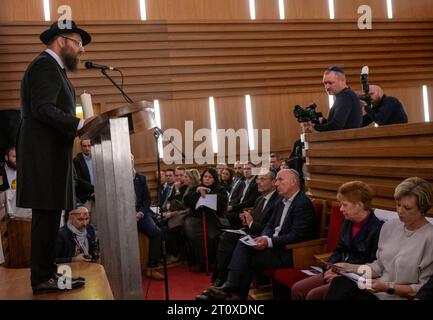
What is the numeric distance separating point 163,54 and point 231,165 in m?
2.20

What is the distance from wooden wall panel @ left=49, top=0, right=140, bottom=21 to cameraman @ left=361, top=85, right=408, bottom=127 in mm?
4779

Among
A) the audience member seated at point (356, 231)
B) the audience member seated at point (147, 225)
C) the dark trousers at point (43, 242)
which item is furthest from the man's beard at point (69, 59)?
the audience member seated at point (147, 225)

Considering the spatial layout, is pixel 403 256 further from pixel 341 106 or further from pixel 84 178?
pixel 84 178

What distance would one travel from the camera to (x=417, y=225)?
2186 millimetres

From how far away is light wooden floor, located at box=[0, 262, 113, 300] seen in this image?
6.18 ft

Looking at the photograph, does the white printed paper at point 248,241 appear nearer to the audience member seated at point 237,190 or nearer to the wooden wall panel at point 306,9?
the audience member seated at point 237,190

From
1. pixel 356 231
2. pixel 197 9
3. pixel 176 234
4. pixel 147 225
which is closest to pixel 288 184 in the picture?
pixel 356 231

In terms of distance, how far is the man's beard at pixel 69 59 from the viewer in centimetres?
200

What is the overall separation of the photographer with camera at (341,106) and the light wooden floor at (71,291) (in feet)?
7.22

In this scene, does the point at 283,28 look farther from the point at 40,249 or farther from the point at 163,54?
the point at 40,249

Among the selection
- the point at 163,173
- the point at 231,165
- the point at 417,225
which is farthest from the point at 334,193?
the point at 231,165

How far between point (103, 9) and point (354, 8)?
181 inches

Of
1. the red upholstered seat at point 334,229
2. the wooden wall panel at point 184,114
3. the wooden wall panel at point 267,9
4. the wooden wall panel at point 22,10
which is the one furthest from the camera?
the wooden wall panel at point 267,9

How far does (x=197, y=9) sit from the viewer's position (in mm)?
7758
